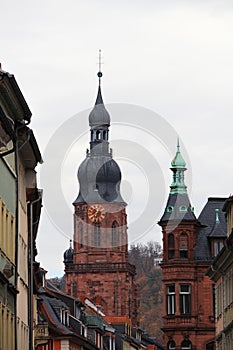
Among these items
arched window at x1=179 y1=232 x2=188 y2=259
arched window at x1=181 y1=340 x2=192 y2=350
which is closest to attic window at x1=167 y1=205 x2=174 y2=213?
arched window at x1=179 y1=232 x2=188 y2=259

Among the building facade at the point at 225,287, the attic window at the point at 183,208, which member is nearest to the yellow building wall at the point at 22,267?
the building facade at the point at 225,287

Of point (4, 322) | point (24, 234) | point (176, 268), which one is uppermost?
point (176, 268)

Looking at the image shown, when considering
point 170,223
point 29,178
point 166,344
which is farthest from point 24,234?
point 170,223

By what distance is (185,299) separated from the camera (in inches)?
4262

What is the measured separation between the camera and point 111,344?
13125 centimetres

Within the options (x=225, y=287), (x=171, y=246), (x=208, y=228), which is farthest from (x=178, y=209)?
(x=225, y=287)

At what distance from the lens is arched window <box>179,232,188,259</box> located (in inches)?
4377

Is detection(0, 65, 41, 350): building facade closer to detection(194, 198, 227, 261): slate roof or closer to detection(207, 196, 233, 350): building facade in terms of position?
detection(207, 196, 233, 350): building facade

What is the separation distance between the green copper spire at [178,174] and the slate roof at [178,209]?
55 cm

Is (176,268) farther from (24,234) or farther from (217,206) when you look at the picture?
(24,234)

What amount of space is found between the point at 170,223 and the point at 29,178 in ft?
209

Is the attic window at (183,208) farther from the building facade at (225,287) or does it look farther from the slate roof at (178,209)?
the building facade at (225,287)

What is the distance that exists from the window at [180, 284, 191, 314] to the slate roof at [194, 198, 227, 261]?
2.65 meters

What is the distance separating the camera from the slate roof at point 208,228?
363ft
